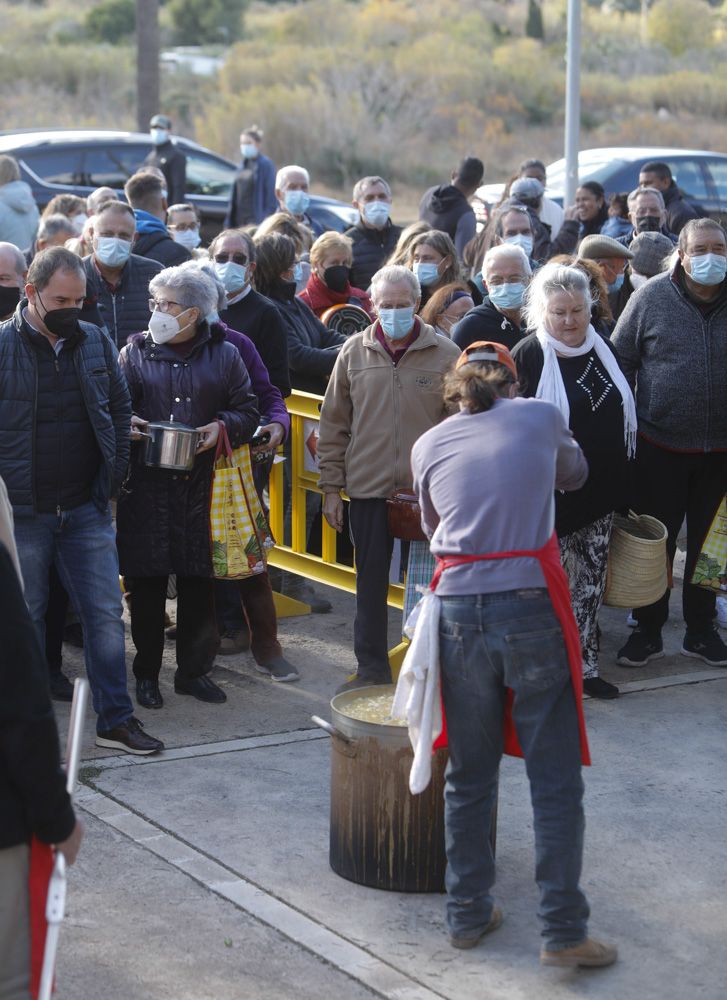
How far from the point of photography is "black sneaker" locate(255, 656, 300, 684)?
24.9 feet

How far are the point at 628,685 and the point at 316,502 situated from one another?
6.65ft

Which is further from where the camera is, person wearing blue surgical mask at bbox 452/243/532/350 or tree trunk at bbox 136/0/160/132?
tree trunk at bbox 136/0/160/132

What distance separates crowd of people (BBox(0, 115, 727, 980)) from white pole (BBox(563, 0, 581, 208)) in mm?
6584

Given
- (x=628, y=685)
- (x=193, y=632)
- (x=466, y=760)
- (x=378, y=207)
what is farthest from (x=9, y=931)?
(x=378, y=207)

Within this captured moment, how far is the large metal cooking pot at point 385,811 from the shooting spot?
5.20 meters

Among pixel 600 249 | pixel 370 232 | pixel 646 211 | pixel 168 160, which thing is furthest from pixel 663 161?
pixel 600 249

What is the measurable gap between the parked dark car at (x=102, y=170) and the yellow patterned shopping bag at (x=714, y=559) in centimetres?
1016

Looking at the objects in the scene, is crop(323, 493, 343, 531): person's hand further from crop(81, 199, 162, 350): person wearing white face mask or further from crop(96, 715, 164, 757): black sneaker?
crop(81, 199, 162, 350): person wearing white face mask

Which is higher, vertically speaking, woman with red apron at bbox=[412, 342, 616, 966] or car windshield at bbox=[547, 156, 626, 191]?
car windshield at bbox=[547, 156, 626, 191]

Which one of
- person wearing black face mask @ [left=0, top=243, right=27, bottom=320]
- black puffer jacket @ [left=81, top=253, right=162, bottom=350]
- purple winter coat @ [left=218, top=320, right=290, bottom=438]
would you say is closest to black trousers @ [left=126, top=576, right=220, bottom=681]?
purple winter coat @ [left=218, top=320, right=290, bottom=438]

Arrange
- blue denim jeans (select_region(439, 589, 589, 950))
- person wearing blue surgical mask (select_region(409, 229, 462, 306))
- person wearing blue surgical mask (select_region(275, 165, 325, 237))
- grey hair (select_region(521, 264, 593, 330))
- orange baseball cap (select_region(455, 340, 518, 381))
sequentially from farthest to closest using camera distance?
person wearing blue surgical mask (select_region(275, 165, 325, 237)) → person wearing blue surgical mask (select_region(409, 229, 462, 306)) → grey hair (select_region(521, 264, 593, 330)) → orange baseball cap (select_region(455, 340, 518, 381)) → blue denim jeans (select_region(439, 589, 589, 950))

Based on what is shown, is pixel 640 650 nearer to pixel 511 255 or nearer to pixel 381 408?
pixel 381 408

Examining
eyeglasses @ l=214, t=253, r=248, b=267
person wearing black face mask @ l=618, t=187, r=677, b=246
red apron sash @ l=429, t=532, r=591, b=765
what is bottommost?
red apron sash @ l=429, t=532, r=591, b=765

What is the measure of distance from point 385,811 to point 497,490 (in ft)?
4.07
